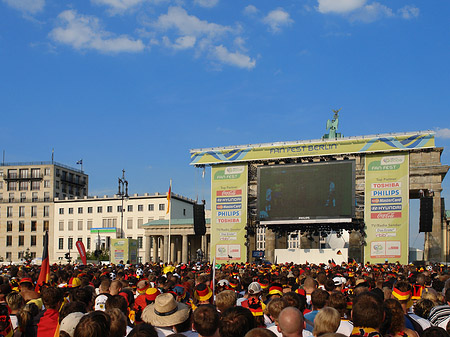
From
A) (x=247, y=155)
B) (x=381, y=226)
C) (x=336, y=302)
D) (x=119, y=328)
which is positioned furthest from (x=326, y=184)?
(x=119, y=328)

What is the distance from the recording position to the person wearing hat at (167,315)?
20.5 feet

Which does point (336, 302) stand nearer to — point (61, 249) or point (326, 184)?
point (326, 184)

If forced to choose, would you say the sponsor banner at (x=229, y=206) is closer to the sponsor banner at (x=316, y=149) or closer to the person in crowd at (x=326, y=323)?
the sponsor banner at (x=316, y=149)

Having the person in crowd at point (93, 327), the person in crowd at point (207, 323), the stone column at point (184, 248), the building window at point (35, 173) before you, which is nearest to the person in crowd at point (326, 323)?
the person in crowd at point (207, 323)

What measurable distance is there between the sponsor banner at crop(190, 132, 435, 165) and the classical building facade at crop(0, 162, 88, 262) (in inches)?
2588

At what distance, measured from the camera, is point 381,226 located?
48969mm

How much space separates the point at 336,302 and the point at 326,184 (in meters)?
41.7

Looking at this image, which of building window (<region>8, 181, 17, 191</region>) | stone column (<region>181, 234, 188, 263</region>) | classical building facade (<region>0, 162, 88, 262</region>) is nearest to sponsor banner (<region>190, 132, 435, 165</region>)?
stone column (<region>181, 234, 188, 263</region>)

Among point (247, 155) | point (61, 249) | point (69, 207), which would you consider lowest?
point (61, 249)

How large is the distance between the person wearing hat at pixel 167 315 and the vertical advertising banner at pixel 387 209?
44.7 meters

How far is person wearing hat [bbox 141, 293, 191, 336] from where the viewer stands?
625 centimetres

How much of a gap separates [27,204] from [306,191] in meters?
82.1

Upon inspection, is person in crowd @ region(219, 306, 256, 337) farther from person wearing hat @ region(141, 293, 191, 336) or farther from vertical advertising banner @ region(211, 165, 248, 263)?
vertical advertising banner @ region(211, 165, 248, 263)

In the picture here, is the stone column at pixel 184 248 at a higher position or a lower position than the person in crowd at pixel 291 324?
lower
